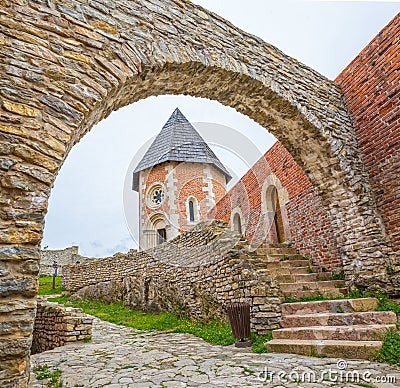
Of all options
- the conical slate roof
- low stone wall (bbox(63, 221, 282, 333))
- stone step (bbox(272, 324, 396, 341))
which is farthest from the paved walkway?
the conical slate roof

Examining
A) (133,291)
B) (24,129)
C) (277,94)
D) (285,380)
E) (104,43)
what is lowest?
(285,380)

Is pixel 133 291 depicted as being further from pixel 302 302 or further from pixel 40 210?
pixel 40 210

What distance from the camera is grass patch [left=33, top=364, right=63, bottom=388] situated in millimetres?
3230

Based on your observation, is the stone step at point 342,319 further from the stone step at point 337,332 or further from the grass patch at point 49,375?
the grass patch at point 49,375

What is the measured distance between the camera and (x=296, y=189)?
7.78 meters

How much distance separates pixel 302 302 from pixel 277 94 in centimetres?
345

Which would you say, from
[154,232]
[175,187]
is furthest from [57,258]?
[175,187]

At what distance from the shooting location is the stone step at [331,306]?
4.63 metres

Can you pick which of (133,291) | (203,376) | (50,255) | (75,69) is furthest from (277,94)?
(50,255)

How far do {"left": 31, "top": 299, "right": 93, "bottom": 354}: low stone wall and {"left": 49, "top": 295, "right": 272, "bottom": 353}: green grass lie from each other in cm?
166

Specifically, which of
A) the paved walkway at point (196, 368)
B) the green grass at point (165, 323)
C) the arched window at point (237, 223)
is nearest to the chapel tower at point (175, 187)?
the arched window at point (237, 223)

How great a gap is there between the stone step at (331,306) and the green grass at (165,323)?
2.09 feet

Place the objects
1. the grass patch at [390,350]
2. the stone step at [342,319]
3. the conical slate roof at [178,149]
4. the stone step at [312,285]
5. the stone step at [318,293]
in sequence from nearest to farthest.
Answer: the grass patch at [390,350], the stone step at [342,319], the stone step at [318,293], the stone step at [312,285], the conical slate roof at [178,149]

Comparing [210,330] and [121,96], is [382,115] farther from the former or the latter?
[210,330]
